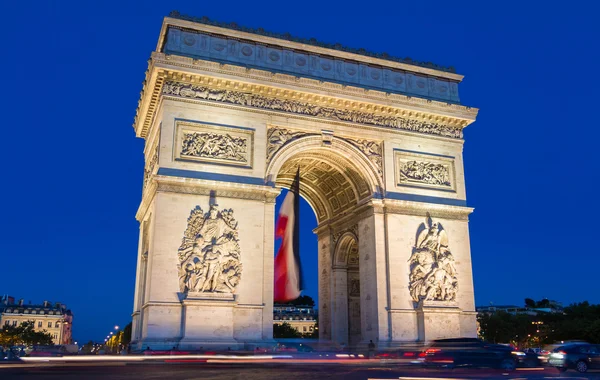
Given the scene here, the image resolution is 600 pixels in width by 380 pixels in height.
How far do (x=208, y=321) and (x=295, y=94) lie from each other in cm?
1089

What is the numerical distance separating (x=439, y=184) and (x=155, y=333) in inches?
597

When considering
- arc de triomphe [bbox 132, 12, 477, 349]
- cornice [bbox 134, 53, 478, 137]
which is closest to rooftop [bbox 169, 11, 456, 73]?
arc de triomphe [bbox 132, 12, 477, 349]

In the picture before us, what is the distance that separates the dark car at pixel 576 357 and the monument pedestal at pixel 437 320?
25.2 feet

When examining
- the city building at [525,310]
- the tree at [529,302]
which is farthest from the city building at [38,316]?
the tree at [529,302]

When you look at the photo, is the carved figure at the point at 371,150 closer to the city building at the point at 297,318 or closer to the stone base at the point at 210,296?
the stone base at the point at 210,296

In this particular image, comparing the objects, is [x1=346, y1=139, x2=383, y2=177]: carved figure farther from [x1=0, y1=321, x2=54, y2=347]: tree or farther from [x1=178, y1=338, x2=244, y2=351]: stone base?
[x1=0, y1=321, x2=54, y2=347]: tree

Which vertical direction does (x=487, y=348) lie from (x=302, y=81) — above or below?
below

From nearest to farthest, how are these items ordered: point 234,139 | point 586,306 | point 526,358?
point 526,358, point 234,139, point 586,306

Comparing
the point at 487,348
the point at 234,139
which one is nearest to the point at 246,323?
the point at 234,139

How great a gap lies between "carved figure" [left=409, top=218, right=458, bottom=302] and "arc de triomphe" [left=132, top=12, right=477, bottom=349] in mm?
53

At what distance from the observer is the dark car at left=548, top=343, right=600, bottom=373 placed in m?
18.1

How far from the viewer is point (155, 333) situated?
2188 centimetres

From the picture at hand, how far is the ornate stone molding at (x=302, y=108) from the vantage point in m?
25.1

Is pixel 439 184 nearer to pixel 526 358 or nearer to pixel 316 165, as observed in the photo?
pixel 316 165
